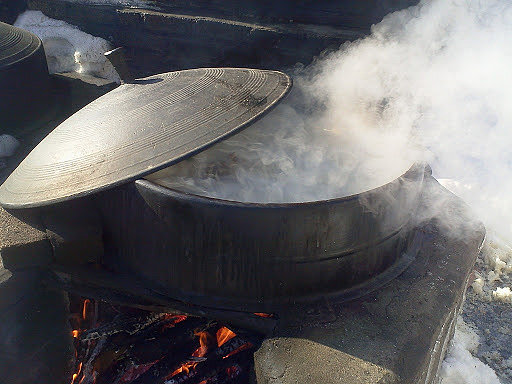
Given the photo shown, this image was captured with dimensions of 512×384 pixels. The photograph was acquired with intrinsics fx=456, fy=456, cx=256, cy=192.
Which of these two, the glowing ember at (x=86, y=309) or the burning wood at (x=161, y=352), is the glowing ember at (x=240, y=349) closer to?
the burning wood at (x=161, y=352)

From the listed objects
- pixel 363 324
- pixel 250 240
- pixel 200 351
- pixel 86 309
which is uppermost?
pixel 250 240

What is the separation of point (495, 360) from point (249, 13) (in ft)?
13.3

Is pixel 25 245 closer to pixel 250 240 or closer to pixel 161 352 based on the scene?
pixel 161 352

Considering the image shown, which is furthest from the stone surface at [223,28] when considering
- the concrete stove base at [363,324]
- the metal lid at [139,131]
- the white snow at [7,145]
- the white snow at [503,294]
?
the white snow at [503,294]

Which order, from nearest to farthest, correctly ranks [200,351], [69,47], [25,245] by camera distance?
[25,245]
[200,351]
[69,47]

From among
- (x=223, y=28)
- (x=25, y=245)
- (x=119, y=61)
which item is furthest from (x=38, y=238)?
(x=223, y=28)

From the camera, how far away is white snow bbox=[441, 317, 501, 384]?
9.39ft

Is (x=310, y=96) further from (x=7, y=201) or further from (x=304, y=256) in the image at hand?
(x=7, y=201)

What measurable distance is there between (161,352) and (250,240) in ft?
3.09

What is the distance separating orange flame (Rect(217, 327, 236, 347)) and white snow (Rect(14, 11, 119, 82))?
3972 millimetres

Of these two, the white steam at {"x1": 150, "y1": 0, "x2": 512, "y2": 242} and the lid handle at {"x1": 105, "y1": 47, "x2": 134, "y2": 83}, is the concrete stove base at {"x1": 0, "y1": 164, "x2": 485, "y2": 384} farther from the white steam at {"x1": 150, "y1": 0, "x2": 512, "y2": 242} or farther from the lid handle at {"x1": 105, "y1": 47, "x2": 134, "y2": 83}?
the lid handle at {"x1": 105, "y1": 47, "x2": 134, "y2": 83}

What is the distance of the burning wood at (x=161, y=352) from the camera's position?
103 inches

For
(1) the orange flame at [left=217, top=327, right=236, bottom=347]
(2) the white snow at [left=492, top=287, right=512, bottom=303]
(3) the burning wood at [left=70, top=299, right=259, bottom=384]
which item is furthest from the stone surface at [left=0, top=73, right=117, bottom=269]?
(2) the white snow at [left=492, top=287, right=512, bottom=303]

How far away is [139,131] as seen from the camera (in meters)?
2.42
